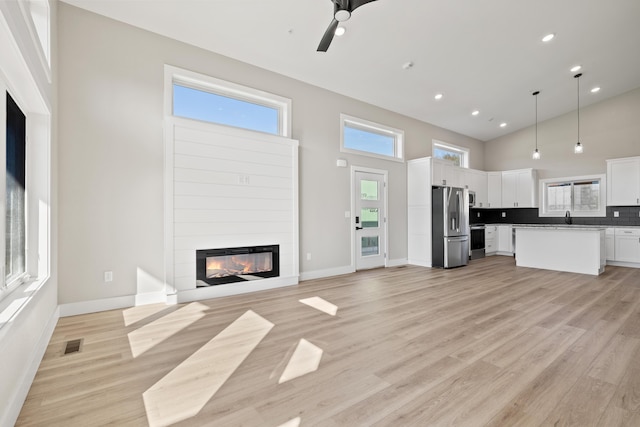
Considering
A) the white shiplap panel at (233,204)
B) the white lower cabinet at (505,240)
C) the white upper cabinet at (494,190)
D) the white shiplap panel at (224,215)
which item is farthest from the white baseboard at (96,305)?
the white upper cabinet at (494,190)

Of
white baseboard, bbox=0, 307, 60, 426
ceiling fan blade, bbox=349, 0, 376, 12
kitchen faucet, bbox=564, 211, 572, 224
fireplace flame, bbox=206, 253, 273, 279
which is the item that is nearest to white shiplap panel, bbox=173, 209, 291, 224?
fireplace flame, bbox=206, 253, 273, 279

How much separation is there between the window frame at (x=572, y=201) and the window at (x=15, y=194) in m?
10.6

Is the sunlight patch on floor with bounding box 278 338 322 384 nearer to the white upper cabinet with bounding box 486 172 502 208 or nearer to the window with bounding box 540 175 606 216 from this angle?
the white upper cabinet with bounding box 486 172 502 208

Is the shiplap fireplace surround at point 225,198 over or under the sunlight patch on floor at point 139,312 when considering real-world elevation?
over

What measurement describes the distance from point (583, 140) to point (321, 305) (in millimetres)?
8422

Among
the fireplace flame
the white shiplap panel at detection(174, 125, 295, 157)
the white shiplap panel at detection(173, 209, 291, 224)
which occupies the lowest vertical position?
the fireplace flame

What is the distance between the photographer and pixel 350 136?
6.09 m

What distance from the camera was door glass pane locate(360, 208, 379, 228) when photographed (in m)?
6.17

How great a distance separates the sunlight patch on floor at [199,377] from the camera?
173 centimetres

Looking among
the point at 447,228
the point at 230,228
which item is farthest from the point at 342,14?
the point at 447,228

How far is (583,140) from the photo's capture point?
755 cm

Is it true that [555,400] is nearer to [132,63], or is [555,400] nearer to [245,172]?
[245,172]

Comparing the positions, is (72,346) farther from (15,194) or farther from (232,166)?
(232,166)

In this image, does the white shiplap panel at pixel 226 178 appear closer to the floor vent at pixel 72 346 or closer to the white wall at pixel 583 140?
the floor vent at pixel 72 346
